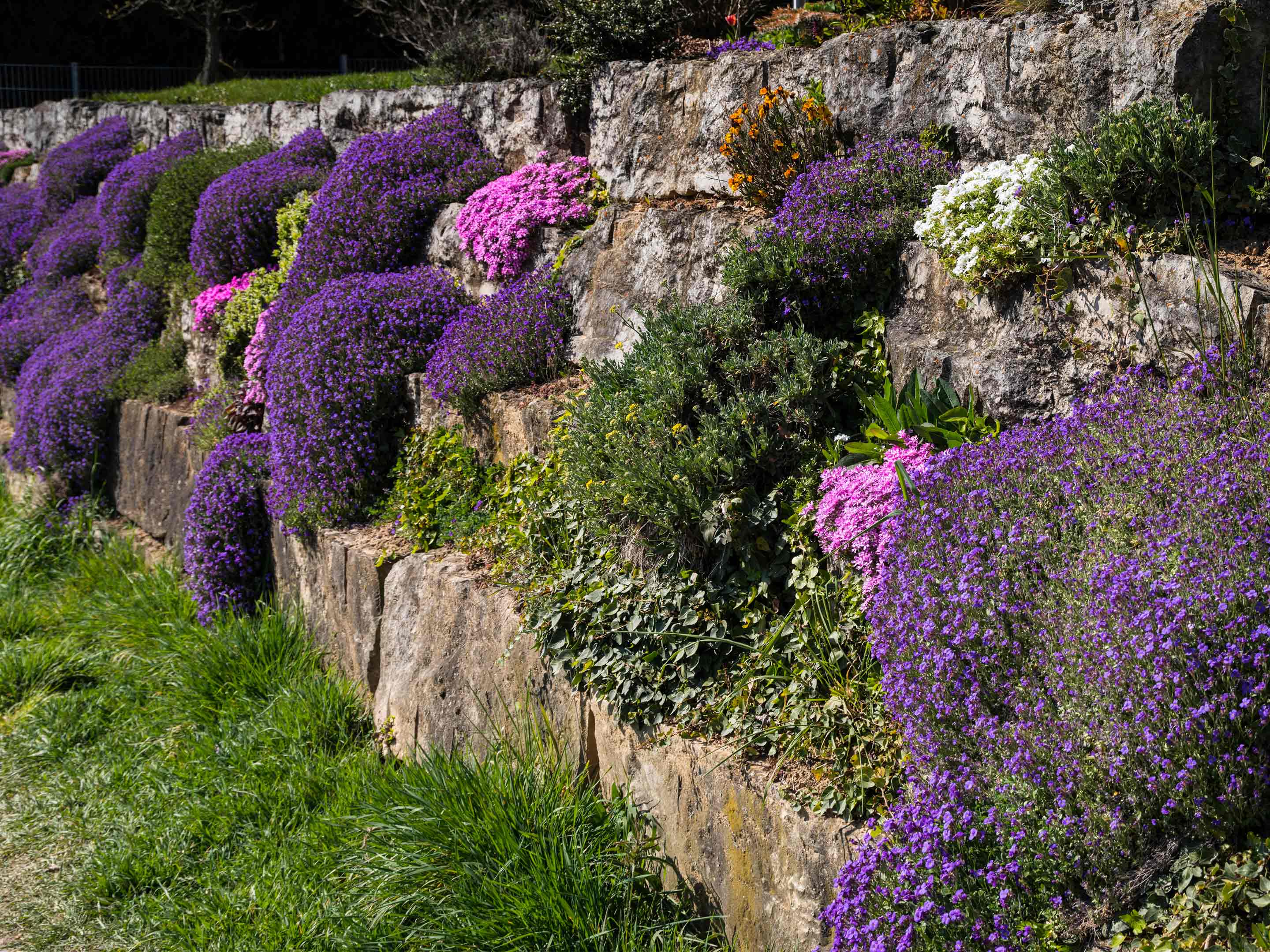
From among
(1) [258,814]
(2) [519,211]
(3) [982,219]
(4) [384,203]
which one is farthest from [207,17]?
(3) [982,219]

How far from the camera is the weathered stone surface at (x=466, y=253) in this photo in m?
6.78

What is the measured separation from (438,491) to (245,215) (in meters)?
4.60

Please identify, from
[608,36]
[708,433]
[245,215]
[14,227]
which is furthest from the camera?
[14,227]

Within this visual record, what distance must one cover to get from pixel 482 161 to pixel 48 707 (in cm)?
454

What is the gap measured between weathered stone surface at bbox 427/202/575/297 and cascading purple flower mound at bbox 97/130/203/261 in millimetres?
5044

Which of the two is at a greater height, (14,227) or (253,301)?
(14,227)

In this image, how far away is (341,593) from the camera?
621 centimetres

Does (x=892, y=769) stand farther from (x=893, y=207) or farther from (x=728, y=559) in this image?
(x=893, y=207)

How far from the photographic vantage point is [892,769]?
3217mm

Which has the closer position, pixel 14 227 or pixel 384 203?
pixel 384 203

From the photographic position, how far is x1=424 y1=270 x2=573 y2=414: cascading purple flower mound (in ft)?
19.7

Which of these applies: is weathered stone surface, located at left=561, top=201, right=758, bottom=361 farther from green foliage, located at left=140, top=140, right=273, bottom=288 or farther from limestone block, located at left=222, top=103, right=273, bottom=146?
limestone block, located at left=222, top=103, right=273, bottom=146

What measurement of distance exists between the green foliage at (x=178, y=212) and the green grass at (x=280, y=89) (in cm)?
103

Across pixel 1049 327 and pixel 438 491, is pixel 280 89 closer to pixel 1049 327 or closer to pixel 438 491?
pixel 438 491
